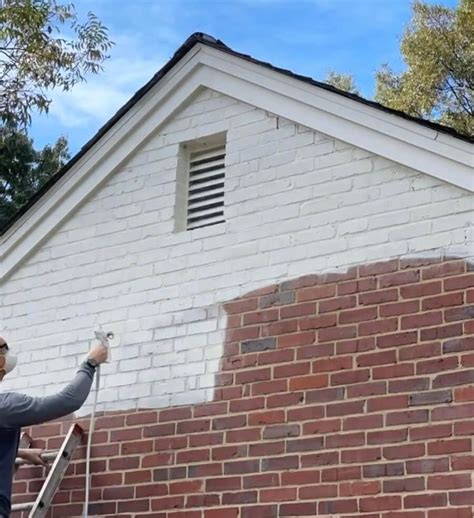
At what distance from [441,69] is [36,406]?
53.0ft

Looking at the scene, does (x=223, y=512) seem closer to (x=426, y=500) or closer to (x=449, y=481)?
(x=426, y=500)

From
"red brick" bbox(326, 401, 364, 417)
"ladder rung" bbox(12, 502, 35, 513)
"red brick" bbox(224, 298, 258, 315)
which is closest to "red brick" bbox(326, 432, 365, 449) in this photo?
"red brick" bbox(326, 401, 364, 417)

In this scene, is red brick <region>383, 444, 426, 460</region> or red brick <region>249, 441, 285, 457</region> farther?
red brick <region>249, 441, 285, 457</region>

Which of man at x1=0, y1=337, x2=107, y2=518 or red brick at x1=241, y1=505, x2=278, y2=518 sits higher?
man at x1=0, y1=337, x2=107, y2=518

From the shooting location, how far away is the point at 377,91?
21.7 m

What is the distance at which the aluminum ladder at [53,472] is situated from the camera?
7.05 meters

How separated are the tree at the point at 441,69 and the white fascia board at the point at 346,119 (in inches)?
513

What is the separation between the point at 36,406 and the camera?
626 cm

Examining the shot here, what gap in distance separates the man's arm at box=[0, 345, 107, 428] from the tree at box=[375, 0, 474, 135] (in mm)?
14843

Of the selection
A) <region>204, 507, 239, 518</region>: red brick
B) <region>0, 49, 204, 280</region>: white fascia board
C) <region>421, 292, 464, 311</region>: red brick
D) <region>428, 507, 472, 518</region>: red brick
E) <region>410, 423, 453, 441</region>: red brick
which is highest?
<region>0, 49, 204, 280</region>: white fascia board

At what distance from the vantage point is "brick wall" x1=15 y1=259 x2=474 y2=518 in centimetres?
603

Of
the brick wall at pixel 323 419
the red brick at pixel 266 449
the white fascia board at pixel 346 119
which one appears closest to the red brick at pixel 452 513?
the brick wall at pixel 323 419

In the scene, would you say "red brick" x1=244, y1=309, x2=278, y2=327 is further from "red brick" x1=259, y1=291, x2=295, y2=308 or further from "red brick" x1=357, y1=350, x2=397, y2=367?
"red brick" x1=357, y1=350, x2=397, y2=367

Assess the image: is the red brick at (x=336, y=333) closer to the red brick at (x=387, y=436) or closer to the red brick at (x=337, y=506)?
the red brick at (x=387, y=436)
